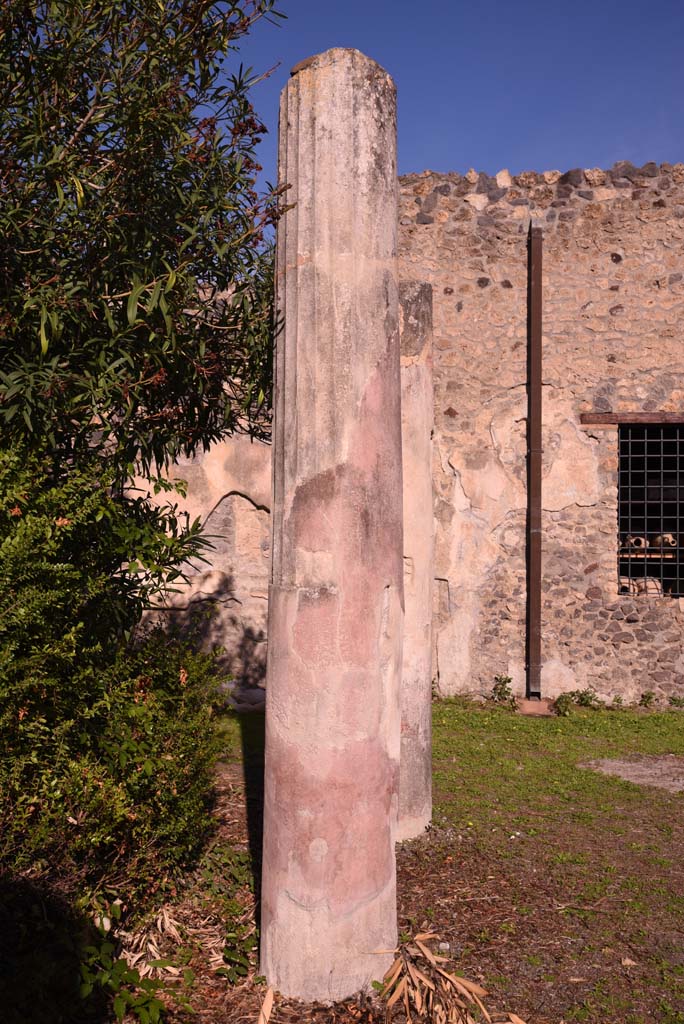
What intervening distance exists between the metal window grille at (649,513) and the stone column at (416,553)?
4.17 meters

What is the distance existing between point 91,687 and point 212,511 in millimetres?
5335

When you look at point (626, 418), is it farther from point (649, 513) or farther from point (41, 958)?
point (41, 958)

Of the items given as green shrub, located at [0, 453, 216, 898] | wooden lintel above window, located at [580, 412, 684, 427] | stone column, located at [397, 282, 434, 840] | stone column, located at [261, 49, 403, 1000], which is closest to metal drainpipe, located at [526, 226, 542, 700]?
wooden lintel above window, located at [580, 412, 684, 427]

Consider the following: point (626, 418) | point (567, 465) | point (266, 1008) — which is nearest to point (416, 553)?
point (266, 1008)

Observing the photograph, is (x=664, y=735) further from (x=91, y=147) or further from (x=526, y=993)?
(x=91, y=147)

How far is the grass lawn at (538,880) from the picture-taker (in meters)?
3.44

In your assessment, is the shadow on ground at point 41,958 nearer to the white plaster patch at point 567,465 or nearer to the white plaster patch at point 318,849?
the white plaster patch at point 318,849

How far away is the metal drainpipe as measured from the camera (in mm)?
9070

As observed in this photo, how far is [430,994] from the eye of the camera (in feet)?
10.9

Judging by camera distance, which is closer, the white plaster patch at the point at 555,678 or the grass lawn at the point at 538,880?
the grass lawn at the point at 538,880

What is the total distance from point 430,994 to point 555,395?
22.4ft

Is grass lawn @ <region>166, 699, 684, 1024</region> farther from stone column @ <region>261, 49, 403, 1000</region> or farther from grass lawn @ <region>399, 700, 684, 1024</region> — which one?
stone column @ <region>261, 49, 403, 1000</region>

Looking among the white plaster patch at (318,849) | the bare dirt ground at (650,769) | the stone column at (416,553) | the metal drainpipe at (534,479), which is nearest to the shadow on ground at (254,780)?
the stone column at (416,553)

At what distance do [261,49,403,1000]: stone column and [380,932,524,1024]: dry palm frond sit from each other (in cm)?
9
